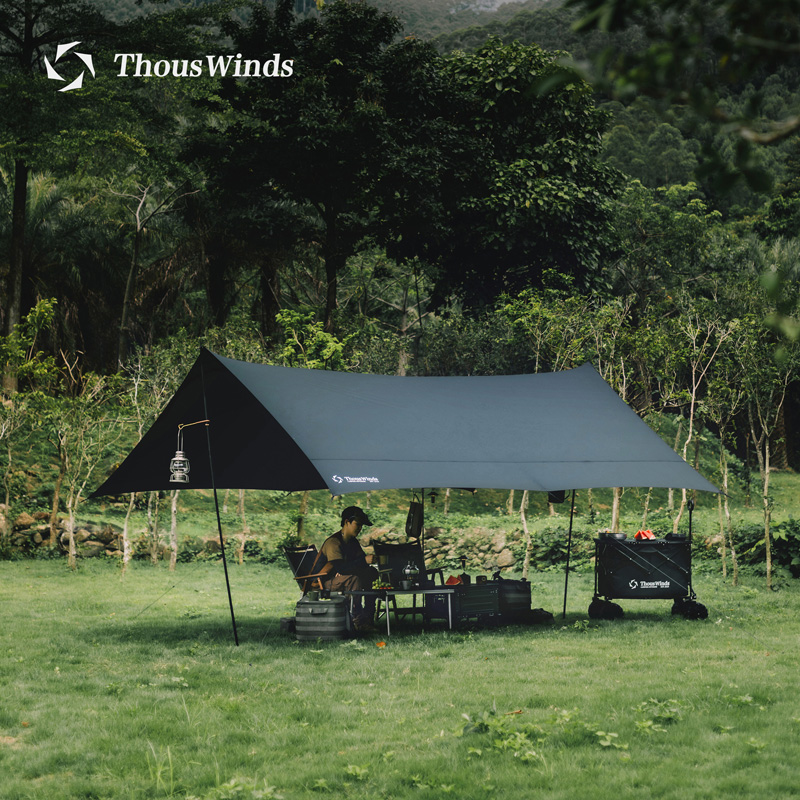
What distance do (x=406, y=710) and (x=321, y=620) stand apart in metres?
2.62

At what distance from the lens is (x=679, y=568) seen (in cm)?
815

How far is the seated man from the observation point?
318 inches

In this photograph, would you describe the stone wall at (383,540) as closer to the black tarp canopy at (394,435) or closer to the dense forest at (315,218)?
the dense forest at (315,218)

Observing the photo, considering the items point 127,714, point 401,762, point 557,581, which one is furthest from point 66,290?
point 401,762

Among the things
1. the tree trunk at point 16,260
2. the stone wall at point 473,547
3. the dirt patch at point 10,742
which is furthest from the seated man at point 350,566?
the tree trunk at point 16,260

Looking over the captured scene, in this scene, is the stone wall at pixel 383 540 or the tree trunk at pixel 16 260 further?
the tree trunk at pixel 16 260

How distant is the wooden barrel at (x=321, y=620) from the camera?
7.50 metres

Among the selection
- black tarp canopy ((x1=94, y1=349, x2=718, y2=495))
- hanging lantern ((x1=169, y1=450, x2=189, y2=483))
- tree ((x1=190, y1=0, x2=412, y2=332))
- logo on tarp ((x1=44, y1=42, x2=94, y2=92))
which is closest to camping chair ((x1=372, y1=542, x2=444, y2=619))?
black tarp canopy ((x1=94, y1=349, x2=718, y2=495))

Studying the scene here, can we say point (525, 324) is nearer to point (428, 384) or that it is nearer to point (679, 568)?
point (428, 384)

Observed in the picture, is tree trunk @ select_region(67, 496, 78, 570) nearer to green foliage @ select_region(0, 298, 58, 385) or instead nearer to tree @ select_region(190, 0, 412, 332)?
green foliage @ select_region(0, 298, 58, 385)

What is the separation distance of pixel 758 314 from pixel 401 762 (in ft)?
34.7

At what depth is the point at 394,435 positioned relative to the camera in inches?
313

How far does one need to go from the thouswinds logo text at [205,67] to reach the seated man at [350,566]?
976cm

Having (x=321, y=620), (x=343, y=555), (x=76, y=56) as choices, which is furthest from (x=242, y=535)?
(x=76, y=56)
